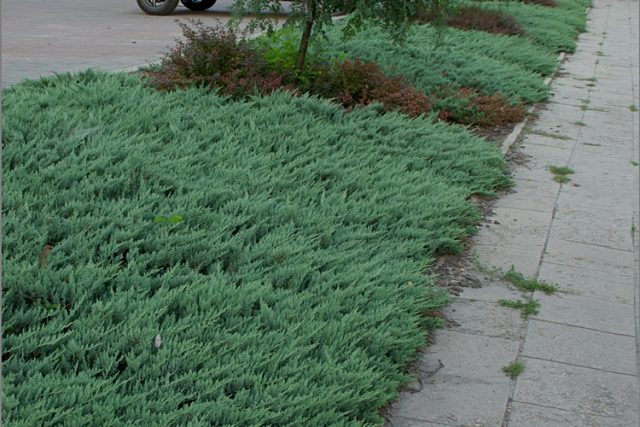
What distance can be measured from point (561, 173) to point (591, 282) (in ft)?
8.26

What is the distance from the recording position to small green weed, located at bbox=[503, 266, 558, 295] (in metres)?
4.99

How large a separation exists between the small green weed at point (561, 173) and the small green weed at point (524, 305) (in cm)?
279

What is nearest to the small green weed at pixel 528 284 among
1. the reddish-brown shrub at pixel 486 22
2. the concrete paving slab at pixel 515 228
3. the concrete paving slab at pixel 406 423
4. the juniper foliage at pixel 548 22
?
the concrete paving slab at pixel 515 228

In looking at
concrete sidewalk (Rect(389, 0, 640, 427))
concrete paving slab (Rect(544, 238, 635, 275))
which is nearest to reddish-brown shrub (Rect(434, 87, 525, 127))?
concrete sidewalk (Rect(389, 0, 640, 427))

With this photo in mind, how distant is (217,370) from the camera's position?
3.24 m

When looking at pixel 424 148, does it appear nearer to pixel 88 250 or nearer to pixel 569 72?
pixel 88 250

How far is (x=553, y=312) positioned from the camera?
4695mm

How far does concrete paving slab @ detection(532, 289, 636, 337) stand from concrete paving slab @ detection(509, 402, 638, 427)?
98 centimetres

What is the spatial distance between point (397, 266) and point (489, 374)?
96cm

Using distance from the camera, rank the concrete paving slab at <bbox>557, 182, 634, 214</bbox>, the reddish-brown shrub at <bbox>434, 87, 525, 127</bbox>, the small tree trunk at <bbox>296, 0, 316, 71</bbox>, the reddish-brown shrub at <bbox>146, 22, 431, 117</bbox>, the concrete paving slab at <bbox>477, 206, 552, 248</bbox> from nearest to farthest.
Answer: the concrete paving slab at <bbox>477, 206, 552, 248</bbox>, the concrete paving slab at <bbox>557, 182, 634, 214</bbox>, the reddish-brown shrub at <bbox>146, 22, 431, 117</bbox>, the small tree trunk at <bbox>296, 0, 316, 71</bbox>, the reddish-brown shrub at <bbox>434, 87, 525, 127</bbox>

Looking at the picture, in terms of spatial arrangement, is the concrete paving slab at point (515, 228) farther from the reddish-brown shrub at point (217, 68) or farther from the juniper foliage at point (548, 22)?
the juniper foliage at point (548, 22)

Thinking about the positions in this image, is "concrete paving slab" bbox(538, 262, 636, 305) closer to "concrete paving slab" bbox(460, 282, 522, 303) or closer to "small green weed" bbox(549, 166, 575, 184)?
"concrete paving slab" bbox(460, 282, 522, 303)

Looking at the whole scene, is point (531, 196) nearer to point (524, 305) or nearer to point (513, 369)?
point (524, 305)

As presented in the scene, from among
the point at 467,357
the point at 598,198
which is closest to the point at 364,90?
the point at 598,198
